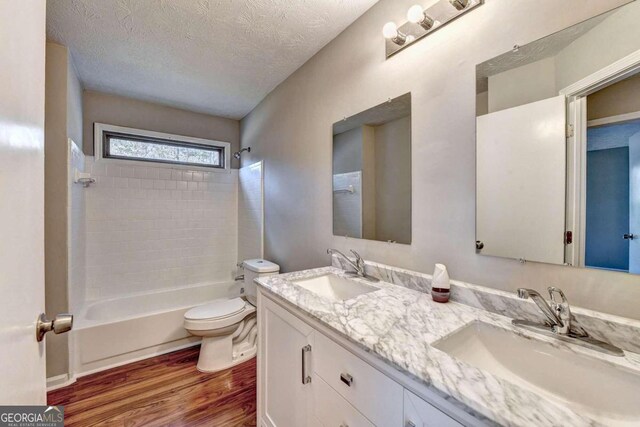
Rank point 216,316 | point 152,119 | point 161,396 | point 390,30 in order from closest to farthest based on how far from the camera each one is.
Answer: point 390,30 → point 161,396 → point 216,316 → point 152,119

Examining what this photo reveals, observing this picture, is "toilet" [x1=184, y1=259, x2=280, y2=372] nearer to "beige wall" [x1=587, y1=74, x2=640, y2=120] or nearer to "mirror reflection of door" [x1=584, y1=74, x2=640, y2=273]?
"mirror reflection of door" [x1=584, y1=74, x2=640, y2=273]

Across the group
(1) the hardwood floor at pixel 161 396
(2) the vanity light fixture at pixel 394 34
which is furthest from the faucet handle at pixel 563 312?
(1) the hardwood floor at pixel 161 396

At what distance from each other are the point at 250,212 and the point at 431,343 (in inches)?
102

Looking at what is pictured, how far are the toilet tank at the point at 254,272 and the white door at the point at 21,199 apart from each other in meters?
1.55

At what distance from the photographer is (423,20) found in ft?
3.90

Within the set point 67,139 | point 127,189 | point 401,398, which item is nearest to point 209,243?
point 127,189

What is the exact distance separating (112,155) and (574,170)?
3548mm

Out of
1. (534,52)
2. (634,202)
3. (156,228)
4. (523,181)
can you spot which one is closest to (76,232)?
(156,228)

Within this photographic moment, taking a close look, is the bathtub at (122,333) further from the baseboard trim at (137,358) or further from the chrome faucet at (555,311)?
the chrome faucet at (555,311)

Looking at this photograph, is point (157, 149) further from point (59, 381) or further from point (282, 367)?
point (282, 367)

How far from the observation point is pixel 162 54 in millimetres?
1957

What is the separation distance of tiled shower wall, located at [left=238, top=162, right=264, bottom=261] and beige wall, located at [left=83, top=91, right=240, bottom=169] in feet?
1.37

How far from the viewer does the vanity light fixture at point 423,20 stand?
1.10m

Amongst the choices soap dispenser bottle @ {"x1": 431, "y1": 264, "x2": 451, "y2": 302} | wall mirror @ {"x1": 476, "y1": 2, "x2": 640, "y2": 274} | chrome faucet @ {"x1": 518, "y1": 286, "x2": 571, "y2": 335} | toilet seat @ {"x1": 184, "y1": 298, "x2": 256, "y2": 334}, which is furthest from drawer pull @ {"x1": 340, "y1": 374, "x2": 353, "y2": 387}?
toilet seat @ {"x1": 184, "y1": 298, "x2": 256, "y2": 334}
